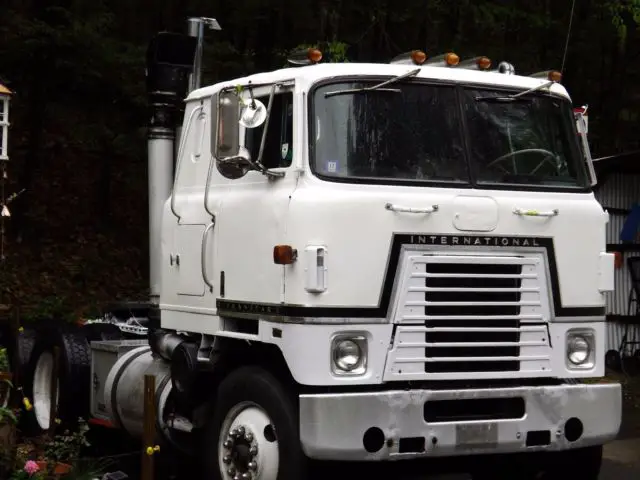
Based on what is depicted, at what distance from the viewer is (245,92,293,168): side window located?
24.2 feet

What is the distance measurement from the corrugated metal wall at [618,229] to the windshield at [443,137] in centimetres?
734

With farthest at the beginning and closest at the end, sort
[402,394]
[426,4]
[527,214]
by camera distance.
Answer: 1. [426,4]
2. [527,214]
3. [402,394]

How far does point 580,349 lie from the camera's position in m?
7.70

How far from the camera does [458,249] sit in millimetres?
7258

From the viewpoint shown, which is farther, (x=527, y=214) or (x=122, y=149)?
(x=122, y=149)

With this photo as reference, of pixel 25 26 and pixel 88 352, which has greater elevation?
pixel 25 26

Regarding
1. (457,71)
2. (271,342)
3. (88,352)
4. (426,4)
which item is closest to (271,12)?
(426,4)

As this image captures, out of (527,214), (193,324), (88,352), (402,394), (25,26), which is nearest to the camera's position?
(402,394)

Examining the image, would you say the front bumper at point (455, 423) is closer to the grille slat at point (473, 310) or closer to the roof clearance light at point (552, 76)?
the grille slat at point (473, 310)

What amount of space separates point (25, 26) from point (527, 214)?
9.98 metres

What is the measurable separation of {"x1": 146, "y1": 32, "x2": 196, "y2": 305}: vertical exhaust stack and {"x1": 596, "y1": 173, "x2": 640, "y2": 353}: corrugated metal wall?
7519 millimetres

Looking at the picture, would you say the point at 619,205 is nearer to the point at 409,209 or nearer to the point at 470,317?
the point at 470,317

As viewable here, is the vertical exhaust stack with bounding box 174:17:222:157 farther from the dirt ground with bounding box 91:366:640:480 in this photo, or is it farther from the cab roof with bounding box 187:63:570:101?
the dirt ground with bounding box 91:366:640:480

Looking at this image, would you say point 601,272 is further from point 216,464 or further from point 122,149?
point 122,149
